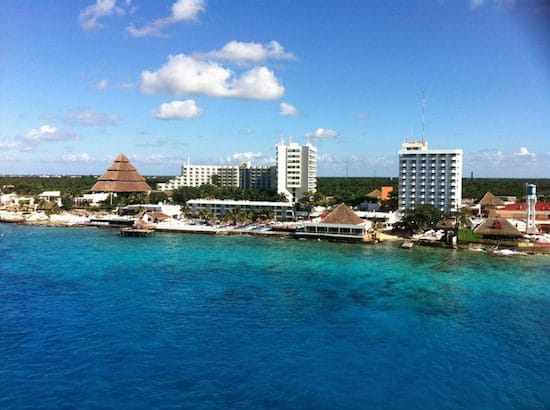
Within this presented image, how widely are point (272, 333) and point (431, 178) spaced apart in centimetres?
3398

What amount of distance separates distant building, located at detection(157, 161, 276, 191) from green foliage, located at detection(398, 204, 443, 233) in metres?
31.8

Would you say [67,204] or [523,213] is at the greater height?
[523,213]

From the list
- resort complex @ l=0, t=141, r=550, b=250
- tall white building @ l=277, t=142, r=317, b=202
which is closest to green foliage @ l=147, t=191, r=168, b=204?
resort complex @ l=0, t=141, r=550, b=250

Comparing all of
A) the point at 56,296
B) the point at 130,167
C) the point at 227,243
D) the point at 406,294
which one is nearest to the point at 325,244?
the point at 227,243

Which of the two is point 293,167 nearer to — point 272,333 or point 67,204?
point 67,204

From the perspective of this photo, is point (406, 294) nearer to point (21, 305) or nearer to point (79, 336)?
point (79, 336)

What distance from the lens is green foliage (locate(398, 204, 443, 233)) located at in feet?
129

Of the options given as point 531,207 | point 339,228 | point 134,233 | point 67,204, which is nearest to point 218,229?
point 134,233

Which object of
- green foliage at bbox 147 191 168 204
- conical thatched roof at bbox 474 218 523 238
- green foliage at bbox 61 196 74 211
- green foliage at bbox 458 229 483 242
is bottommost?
green foliage at bbox 458 229 483 242

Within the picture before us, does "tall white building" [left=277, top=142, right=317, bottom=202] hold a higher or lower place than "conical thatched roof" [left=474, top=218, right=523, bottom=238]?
higher

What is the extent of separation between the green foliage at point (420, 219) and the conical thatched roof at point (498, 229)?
408cm

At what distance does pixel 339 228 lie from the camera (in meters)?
38.8

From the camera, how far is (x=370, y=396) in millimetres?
12547

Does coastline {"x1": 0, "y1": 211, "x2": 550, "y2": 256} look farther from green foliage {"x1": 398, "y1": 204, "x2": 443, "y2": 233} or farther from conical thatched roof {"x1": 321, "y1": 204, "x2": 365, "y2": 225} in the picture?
conical thatched roof {"x1": 321, "y1": 204, "x2": 365, "y2": 225}
